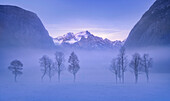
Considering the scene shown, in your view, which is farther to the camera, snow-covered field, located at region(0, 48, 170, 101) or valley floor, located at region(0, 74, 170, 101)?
snow-covered field, located at region(0, 48, 170, 101)

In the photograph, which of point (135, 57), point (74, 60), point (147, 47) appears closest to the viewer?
point (135, 57)

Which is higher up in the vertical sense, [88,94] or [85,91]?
[88,94]

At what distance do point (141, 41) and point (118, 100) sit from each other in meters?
171

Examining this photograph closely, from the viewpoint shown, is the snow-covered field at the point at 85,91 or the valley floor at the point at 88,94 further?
the snow-covered field at the point at 85,91

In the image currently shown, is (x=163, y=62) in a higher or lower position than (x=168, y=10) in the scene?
lower

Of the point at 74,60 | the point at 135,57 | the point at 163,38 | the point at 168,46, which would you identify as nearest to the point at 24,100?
the point at 74,60

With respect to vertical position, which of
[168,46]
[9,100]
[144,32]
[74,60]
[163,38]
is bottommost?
[9,100]

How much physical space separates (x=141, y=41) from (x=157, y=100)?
556 feet

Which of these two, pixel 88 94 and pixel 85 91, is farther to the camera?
pixel 85 91

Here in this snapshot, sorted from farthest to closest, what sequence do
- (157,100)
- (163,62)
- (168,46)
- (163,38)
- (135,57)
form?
1. (163,38)
2. (168,46)
3. (163,62)
4. (135,57)
5. (157,100)

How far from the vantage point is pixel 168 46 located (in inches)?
5369

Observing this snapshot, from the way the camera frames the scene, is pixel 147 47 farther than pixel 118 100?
Yes

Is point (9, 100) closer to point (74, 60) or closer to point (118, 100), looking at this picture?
point (118, 100)

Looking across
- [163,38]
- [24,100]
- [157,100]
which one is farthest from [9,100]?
[163,38]
